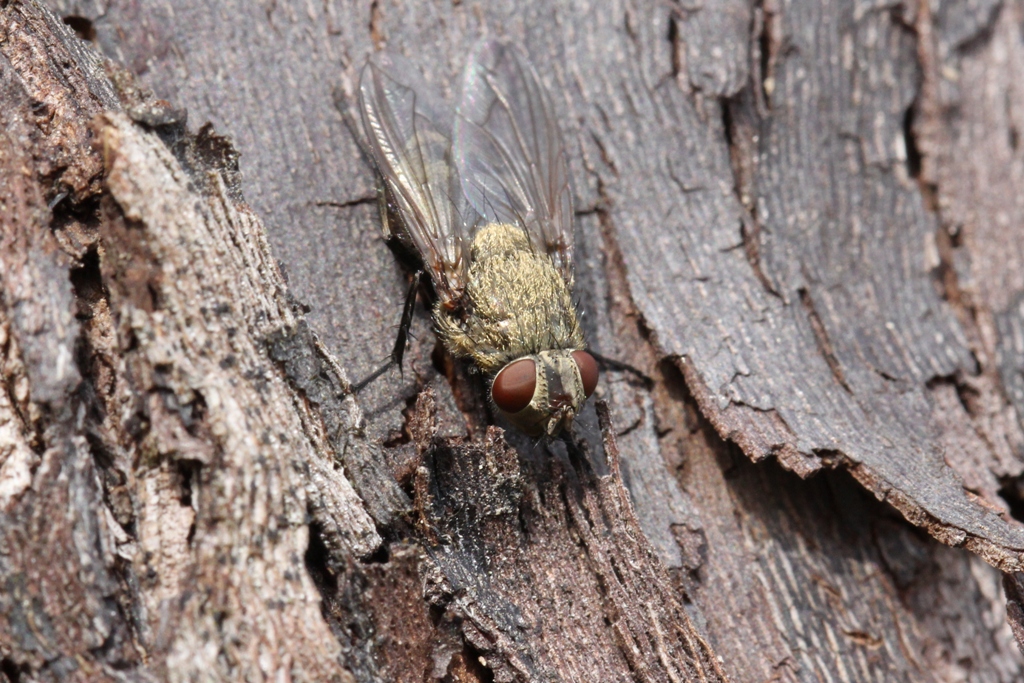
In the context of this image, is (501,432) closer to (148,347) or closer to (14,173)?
(148,347)

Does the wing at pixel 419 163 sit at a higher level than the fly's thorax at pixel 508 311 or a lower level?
higher

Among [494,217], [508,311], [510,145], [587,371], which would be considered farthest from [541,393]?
[510,145]

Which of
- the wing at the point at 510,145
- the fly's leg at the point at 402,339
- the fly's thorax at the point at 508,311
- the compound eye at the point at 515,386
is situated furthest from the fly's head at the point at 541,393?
the wing at the point at 510,145

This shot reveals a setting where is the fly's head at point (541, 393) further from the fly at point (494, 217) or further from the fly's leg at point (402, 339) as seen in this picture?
the fly's leg at point (402, 339)

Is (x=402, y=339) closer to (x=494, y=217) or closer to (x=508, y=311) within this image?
(x=508, y=311)

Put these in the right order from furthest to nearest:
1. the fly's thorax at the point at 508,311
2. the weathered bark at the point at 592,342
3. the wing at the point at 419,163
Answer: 1. the wing at the point at 419,163
2. the fly's thorax at the point at 508,311
3. the weathered bark at the point at 592,342

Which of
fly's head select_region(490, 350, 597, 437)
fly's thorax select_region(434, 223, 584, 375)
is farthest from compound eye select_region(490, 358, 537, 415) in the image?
fly's thorax select_region(434, 223, 584, 375)
